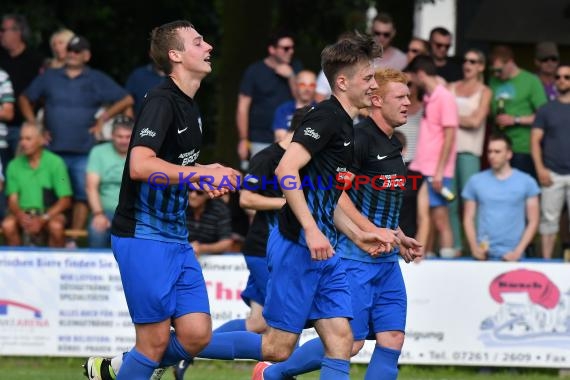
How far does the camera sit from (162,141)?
6.88 m

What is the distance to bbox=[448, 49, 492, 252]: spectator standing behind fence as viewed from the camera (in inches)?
483

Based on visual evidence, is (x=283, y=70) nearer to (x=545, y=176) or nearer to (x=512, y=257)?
(x=545, y=176)

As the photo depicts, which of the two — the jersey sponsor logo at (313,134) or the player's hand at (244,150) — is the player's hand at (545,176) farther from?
the jersey sponsor logo at (313,134)

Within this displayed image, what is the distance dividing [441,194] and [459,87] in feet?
3.92

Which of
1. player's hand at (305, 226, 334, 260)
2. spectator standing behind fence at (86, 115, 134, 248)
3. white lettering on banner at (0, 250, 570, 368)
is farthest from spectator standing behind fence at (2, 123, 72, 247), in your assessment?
player's hand at (305, 226, 334, 260)

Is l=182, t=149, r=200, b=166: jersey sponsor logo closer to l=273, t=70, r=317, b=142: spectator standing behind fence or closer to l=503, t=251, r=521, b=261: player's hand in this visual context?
l=273, t=70, r=317, b=142: spectator standing behind fence

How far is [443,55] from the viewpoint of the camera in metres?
13.0

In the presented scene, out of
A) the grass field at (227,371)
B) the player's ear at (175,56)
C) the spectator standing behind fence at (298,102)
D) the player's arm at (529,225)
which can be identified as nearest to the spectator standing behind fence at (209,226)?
the grass field at (227,371)

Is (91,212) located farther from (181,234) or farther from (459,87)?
(181,234)

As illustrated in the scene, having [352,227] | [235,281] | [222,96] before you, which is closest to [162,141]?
[352,227]

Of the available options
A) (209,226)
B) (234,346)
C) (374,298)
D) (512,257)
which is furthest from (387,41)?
(234,346)

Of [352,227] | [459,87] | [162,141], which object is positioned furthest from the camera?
[459,87]

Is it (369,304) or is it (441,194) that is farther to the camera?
(441,194)

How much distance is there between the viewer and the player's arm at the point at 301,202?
689 centimetres
